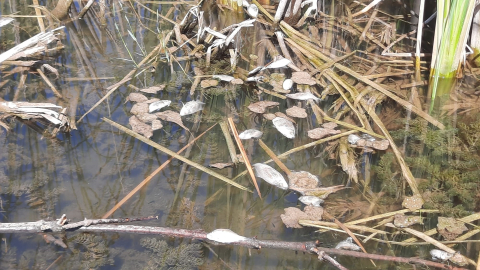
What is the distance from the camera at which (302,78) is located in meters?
2.63

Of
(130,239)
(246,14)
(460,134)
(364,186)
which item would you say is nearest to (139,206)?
(130,239)

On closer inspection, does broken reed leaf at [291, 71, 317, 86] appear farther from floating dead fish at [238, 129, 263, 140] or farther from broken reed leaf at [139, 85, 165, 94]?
broken reed leaf at [139, 85, 165, 94]

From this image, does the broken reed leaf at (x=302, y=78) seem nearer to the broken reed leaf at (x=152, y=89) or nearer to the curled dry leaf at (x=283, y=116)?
the curled dry leaf at (x=283, y=116)

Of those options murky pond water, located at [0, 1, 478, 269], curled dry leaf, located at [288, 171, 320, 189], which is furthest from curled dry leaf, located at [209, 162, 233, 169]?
curled dry leaf, located at [288, 171, 320, 189]

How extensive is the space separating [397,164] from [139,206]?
1197mm

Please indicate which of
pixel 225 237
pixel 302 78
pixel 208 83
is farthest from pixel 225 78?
pixel 225 237

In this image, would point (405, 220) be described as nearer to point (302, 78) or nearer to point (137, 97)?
point (302, 78)

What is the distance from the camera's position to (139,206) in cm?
183

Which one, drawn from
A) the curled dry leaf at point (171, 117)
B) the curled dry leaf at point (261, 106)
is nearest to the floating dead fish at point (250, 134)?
the curled dry leaf at point (261, 106)

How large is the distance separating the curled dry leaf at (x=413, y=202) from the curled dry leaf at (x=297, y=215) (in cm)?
37

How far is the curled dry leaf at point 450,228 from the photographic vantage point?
5.70ft

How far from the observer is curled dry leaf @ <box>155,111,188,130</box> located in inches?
89.5

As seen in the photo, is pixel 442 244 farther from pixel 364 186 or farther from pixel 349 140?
pixel 349 140

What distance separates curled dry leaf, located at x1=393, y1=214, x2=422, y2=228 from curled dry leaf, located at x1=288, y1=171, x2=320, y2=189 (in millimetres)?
356
